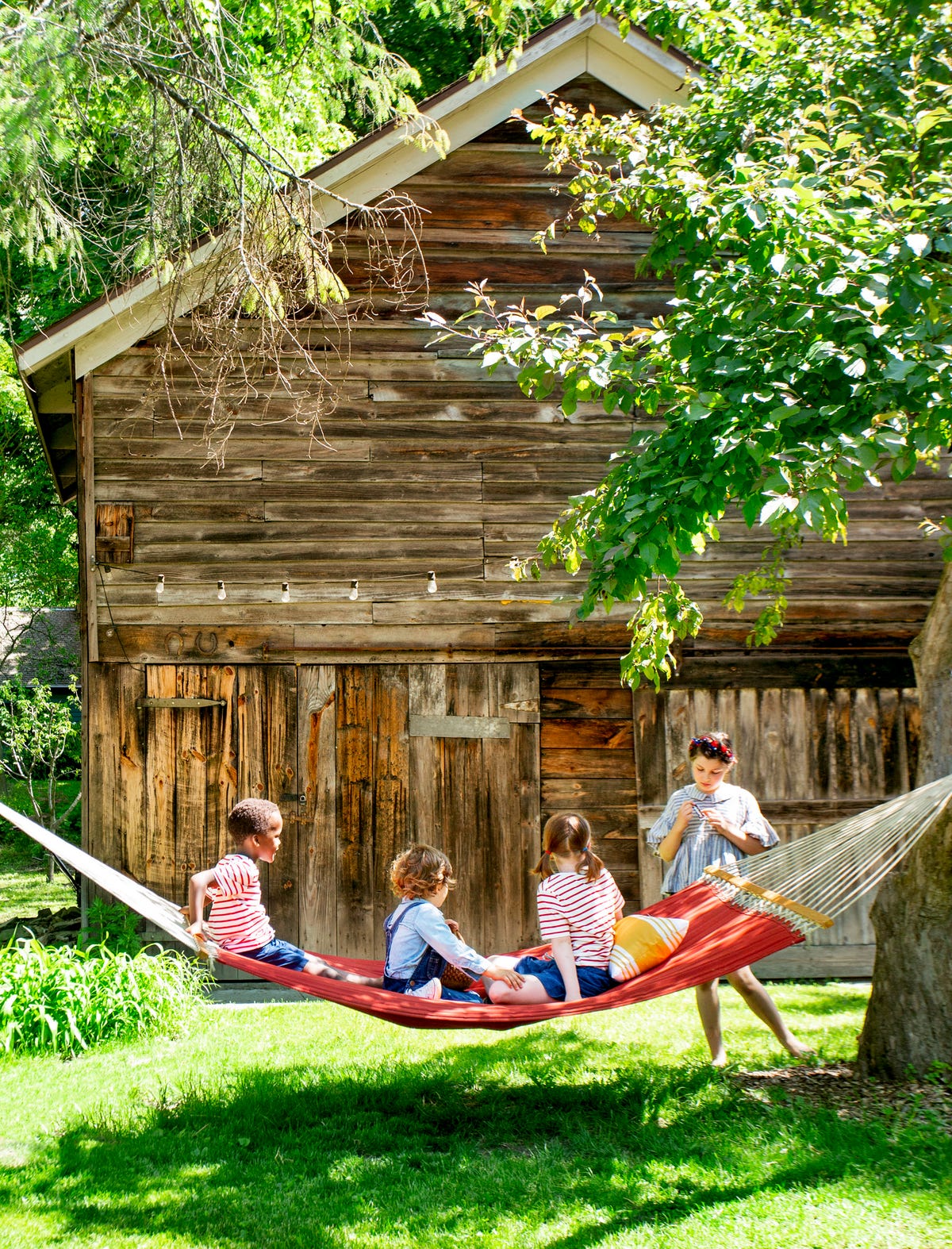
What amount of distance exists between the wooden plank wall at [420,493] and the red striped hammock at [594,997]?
295 cm

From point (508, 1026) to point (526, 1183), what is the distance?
0.49 metres

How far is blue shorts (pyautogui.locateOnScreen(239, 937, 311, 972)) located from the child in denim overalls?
13.8 inches

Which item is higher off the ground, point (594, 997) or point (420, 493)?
point (420, 493)

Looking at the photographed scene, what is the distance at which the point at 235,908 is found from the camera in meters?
4.29

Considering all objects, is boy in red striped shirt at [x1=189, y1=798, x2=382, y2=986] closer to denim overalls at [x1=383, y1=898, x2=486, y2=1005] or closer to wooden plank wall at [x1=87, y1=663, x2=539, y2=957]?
denim overalls at [x1=383, y1=898, x2=486, y2=1005]

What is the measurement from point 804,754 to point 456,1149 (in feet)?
12.7

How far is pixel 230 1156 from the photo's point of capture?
3818mm

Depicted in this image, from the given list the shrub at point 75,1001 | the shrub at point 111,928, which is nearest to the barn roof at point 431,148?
the shrub at point 111,928

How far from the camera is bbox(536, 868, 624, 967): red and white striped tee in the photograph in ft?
13.6

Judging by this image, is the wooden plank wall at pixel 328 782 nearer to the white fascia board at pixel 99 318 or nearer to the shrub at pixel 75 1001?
the shrub at pixel 75 1001

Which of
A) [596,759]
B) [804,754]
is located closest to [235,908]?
[596,759]

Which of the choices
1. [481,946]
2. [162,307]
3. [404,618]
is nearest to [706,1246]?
[481,946]

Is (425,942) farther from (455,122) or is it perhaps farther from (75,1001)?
(455,122)

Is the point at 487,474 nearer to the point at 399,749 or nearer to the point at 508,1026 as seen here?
the point at 399,749
